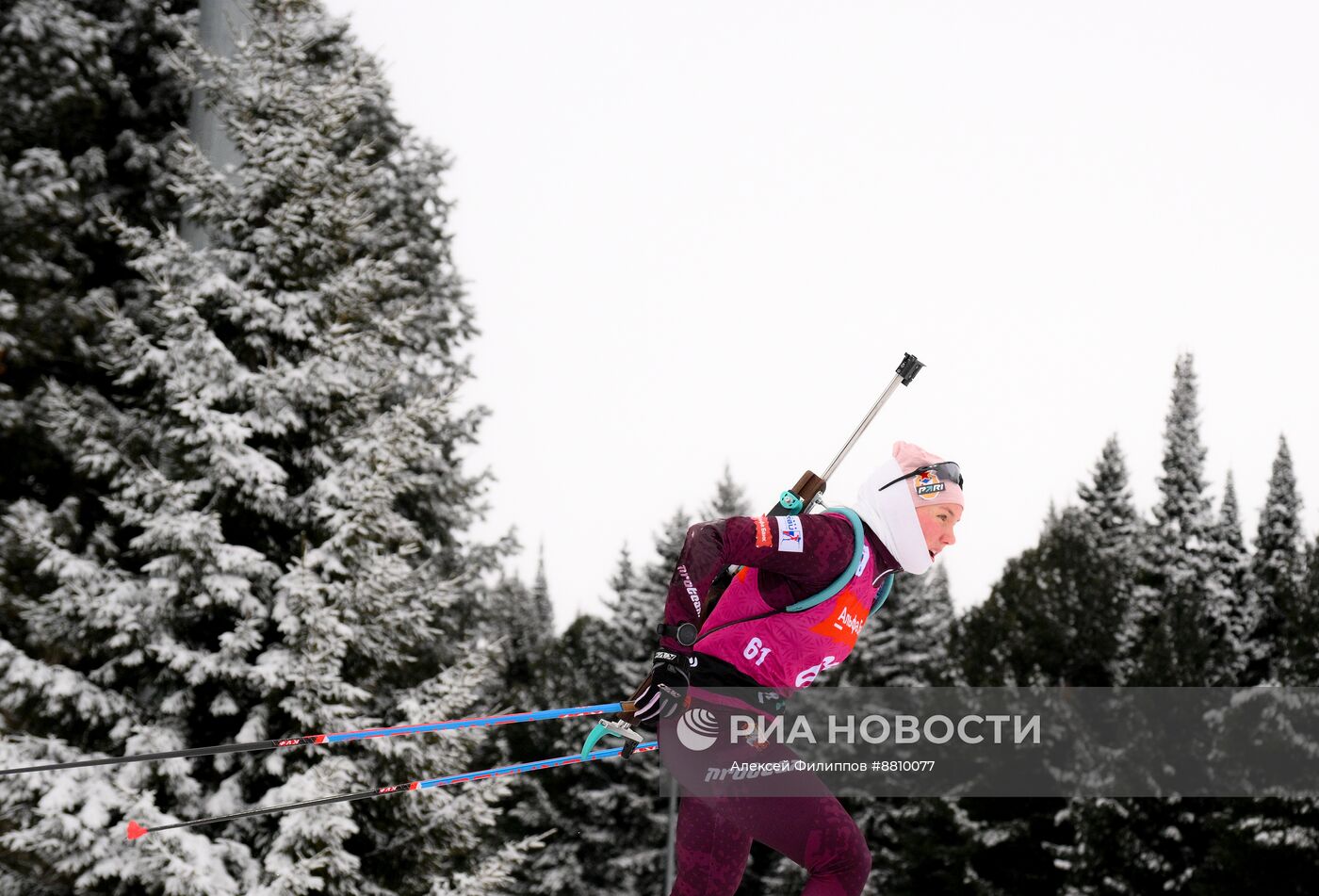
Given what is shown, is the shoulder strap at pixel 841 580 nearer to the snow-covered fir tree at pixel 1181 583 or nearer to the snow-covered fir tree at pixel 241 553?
the snow-covered fir tree at pixel 241 553

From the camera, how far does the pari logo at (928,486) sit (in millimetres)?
4699

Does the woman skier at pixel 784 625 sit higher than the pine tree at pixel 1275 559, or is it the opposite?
the pine tree at pixel 1275 559

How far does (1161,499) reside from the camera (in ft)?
121

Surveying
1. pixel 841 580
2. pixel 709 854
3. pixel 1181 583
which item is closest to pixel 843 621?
pixel 841 580

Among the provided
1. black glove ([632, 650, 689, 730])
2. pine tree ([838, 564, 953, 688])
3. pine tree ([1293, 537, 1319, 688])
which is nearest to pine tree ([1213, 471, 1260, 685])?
pine tree ([1293, 537, 1319, 688])

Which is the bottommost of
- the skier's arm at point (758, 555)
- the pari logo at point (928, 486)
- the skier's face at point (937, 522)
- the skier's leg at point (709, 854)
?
the skier's leg at point (709, 854)

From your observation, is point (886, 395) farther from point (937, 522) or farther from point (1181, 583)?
point (1181, 583)

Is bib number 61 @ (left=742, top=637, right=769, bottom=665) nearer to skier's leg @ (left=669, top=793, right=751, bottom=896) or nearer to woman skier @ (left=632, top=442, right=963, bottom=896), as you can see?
woman skier @ (left=632, top=442, right=963, bottom=896)

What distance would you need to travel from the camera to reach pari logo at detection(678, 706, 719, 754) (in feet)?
14.7

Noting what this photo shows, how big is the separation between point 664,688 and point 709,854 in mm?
634

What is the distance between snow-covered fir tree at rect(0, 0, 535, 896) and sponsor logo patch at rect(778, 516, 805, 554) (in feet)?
22.5

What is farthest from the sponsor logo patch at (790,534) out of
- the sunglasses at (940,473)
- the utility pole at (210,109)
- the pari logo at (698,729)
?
the utility pole at (210,109)

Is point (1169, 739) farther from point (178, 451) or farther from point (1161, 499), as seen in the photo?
point (178, 451)

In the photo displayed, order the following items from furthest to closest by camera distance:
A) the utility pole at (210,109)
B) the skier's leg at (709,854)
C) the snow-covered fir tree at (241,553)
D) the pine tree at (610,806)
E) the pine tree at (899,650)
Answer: the pine tree at (899,650), the pine tree at (610,806), the utility pole at (210,109), the snow-covered fir tree at (241,553), the skier's leg at (709,854)
